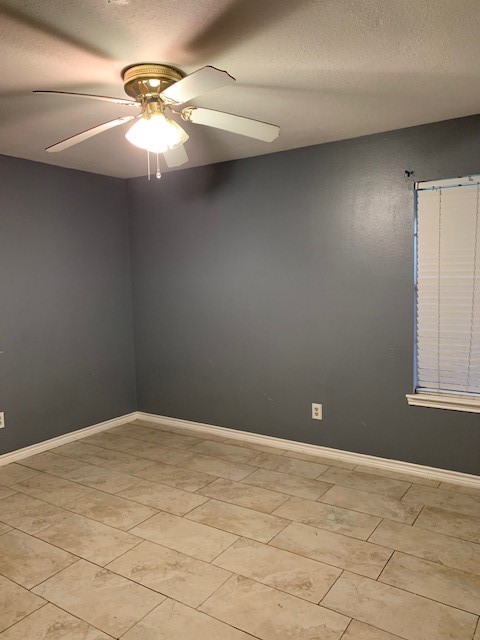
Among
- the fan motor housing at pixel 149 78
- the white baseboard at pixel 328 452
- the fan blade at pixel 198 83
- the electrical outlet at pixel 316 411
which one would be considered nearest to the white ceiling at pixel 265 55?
the fan motor housing at pixel 149 78

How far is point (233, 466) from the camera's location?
3381mm

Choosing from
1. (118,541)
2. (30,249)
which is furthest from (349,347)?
(30,249)

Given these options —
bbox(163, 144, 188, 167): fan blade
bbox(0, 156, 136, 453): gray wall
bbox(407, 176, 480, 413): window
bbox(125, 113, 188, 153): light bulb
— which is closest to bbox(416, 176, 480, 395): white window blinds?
bbox(407, 176, 480, 413): window

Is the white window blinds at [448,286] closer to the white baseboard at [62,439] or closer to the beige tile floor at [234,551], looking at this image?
the beige tile floor at [234,551]

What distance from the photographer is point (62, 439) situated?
391 centimetres

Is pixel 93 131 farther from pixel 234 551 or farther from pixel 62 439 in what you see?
pixel 62 439

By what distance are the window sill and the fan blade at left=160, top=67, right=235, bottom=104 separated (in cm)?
231

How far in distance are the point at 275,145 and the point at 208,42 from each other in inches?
61.2

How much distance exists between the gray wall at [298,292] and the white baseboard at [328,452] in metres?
0.06

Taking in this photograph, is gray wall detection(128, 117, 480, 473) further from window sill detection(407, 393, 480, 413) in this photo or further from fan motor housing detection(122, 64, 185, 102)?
fan motor housing detection(122, 64, 185, 102)

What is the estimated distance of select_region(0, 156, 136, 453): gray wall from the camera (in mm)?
3564

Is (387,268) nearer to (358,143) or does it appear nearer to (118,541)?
(358,143)

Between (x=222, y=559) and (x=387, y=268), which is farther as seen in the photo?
(x=387, y=268)

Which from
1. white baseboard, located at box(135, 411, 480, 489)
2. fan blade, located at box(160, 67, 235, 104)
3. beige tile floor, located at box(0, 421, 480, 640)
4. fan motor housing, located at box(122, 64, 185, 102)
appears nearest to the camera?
fan blade, located at box(160, 67, 235, 104)
